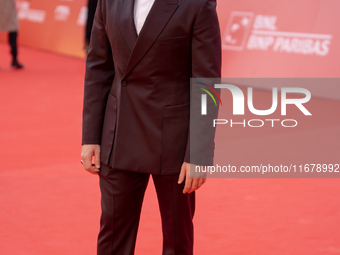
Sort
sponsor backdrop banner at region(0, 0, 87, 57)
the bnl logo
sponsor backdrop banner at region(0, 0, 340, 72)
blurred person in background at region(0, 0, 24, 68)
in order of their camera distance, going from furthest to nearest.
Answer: sponsor backdrop banner at region(0, 0, 87, 57) → blurred person in background at region(0, 0, 24, 68) → sponsor backdrop banner at region(0, 0, 340, 72) → the bnl logo

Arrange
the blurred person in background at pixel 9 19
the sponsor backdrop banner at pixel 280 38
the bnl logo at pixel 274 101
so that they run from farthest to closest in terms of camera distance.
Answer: the blurred person in background at pixel 9 19, the sponsor backdrop banner at pixel 280 38, the bnl logo at pixel 274 101

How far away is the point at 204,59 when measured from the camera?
1474 mm

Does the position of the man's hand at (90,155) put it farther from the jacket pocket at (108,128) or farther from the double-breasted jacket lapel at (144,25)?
the double-breasted jacket lapel at (144,25)

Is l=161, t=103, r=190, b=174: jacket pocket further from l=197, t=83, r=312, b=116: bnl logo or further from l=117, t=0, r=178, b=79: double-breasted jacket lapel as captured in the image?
l=197, t=83, r=312, b=116: bnl logo

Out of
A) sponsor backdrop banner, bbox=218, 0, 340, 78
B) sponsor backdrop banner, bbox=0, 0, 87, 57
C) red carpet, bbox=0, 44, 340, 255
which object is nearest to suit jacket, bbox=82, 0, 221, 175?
red carpet, bbox=0, 44, 340, 255

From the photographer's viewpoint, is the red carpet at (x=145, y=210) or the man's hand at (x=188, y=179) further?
the red carpet at (x=145, y=210)

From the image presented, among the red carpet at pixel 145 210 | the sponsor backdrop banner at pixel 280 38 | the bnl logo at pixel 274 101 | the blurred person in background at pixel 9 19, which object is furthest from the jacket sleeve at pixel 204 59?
the blurred person in background at pixel 9 19

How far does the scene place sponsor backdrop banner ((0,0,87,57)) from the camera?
31.7 feet

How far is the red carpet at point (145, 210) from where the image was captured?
8.16 ft

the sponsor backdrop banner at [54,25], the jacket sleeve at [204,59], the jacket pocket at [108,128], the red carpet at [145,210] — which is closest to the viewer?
the jacket sleeve at [204,59]

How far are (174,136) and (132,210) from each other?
1.07 feet

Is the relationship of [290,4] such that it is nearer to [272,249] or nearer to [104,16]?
[272,249]

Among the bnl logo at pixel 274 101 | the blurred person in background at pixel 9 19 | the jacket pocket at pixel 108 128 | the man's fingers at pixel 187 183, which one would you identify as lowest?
the bnl logo at pixel 274 101

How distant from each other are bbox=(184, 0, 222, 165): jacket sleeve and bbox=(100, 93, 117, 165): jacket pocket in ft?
0.86
